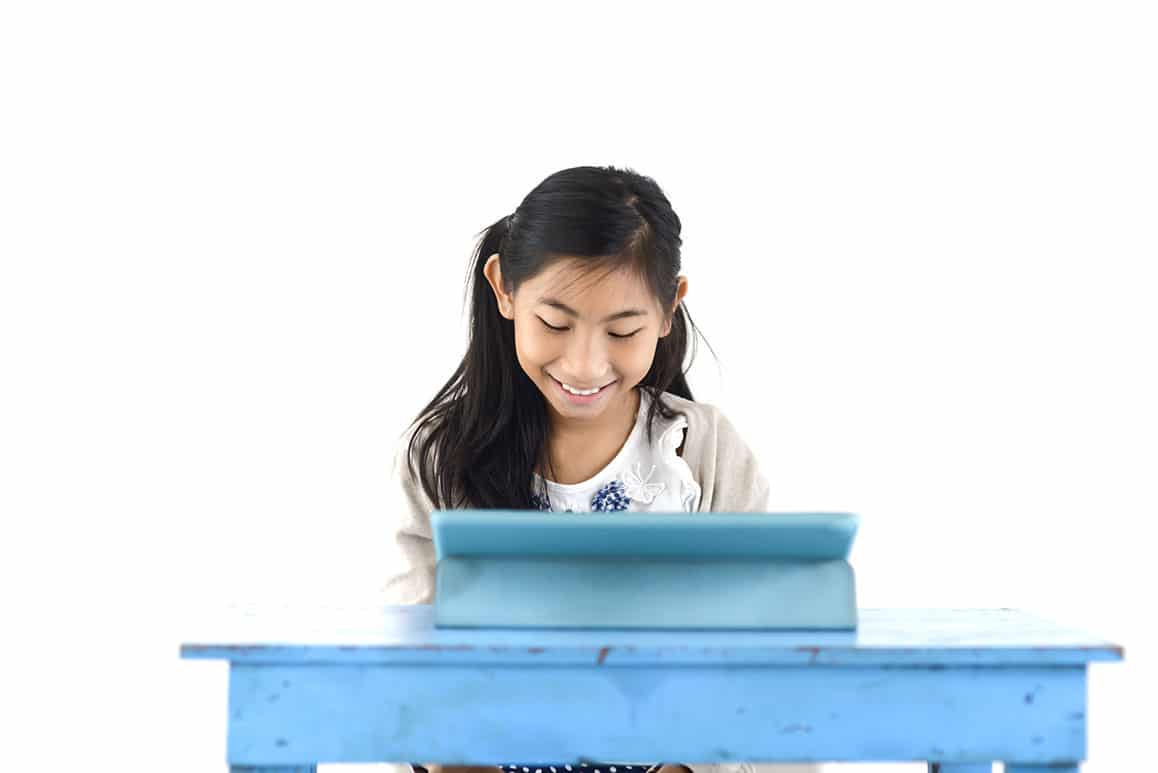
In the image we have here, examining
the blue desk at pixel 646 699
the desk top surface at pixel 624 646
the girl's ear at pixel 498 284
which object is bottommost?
the blue desk at pixel 646 699

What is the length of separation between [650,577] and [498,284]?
0.77 meters

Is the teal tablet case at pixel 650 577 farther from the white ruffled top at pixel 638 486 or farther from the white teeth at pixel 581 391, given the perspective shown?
the white ruffled top at pixel 638 486

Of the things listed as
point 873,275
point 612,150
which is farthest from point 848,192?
point 612,150

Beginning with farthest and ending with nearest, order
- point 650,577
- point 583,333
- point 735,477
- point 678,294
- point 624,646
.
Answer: point 735,477
point 678,294
point 583,333
point 650,577
point 624,646

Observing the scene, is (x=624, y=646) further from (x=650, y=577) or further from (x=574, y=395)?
(x=574, y=395)

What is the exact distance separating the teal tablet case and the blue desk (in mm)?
58

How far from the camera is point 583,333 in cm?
192

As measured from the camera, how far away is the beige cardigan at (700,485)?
209 cm

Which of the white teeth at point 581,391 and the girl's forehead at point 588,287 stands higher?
the girl's forehead at point 588,287

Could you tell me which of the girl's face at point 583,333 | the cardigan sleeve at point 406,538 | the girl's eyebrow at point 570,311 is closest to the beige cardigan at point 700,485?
the cardigan sleeve at point 406,538

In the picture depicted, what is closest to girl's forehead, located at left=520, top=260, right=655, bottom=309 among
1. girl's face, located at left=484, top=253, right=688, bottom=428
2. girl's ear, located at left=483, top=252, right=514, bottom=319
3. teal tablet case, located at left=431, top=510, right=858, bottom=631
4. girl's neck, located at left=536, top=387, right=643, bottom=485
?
girl's face, located at left=484, top=253, right=688, bottom=428

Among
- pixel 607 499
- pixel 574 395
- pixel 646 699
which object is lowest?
A: pixel 646 699

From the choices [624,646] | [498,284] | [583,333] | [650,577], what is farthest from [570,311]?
[624,646]

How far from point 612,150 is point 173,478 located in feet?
3.26
